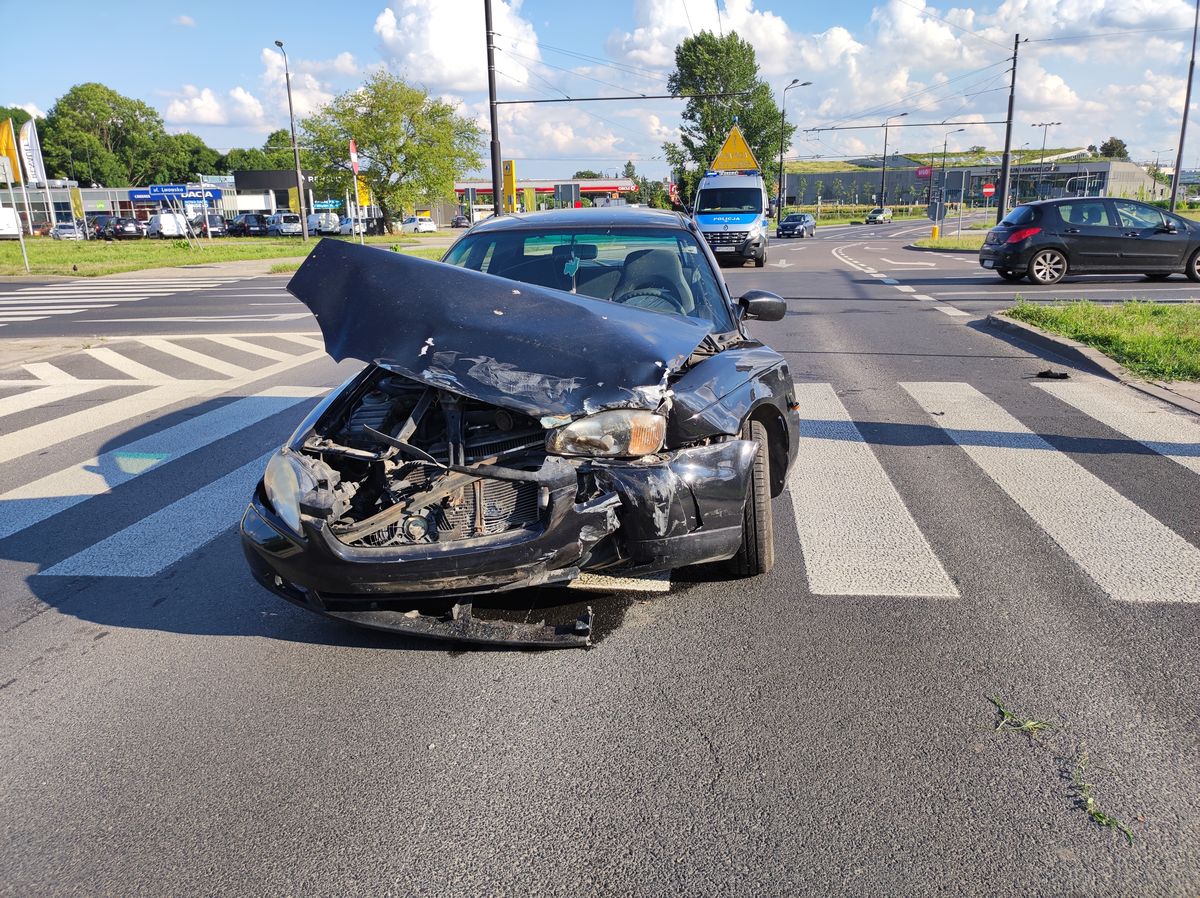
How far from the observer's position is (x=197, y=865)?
2.35 metres

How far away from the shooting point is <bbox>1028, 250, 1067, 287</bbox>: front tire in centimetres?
1730

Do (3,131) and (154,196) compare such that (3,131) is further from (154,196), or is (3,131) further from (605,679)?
(154,196)

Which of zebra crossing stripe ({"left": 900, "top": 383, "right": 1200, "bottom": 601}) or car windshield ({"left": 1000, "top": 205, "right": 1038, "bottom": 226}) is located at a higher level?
car windshield ({"left": 1000, "top": 205, "right": 1038, "bottom": 226})

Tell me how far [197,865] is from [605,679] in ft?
4.72

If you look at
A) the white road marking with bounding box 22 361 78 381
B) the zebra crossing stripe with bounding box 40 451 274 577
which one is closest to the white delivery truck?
the white road marking with bounding box 22 361 78 381

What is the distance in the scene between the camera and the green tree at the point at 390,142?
5344 cm

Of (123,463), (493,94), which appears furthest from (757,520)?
(493,94)

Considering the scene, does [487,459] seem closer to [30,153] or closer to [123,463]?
[123,463]

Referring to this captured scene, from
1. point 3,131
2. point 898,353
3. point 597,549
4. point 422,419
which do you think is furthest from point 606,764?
point 3,131

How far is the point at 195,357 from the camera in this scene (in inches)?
445

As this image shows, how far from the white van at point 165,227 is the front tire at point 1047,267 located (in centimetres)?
5485

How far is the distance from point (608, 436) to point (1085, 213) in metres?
17.1

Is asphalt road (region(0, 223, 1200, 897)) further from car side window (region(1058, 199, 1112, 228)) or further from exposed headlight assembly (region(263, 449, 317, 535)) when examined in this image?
car side window (region(1058, 199, 1112, 228))

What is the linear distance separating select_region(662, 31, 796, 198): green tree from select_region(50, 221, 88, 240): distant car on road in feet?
164
